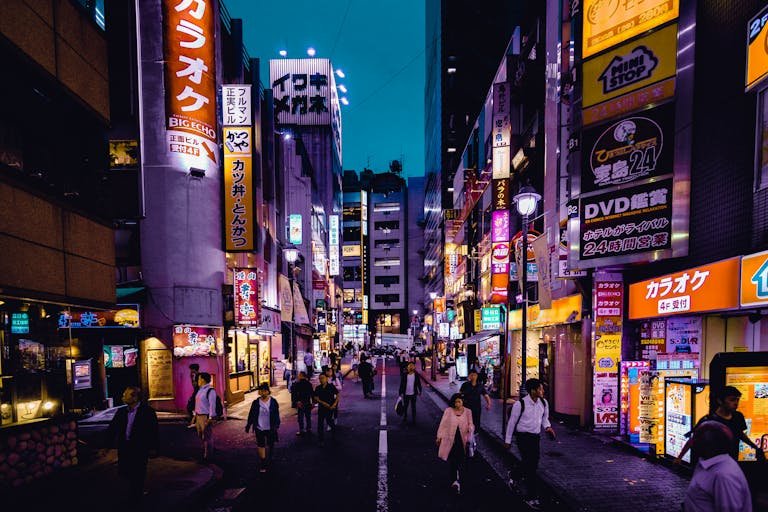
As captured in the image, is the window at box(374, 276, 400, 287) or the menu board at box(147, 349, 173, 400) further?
the window at box(374, 276, 400, 287)

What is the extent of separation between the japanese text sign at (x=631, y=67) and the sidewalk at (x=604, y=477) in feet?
29.4

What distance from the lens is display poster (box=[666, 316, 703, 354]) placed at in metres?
10.5

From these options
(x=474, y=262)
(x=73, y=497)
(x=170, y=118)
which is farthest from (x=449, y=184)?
(x=73, y=497)

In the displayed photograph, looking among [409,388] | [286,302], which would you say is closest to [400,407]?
[409,388]

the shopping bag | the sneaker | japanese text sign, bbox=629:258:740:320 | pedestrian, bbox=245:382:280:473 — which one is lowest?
the shopping bag

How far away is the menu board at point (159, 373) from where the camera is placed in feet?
55.6

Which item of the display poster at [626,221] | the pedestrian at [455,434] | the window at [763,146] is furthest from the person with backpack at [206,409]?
the window at [763,146]

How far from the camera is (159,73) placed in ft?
55.4

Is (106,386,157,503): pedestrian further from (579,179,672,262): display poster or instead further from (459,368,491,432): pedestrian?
(579,179,672,262): display poster

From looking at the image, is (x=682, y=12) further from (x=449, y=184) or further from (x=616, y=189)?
(x=449, y=184)

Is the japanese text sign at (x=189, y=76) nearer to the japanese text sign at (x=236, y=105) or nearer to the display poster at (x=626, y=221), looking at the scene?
the japanese text sign at (x=236, y=105)

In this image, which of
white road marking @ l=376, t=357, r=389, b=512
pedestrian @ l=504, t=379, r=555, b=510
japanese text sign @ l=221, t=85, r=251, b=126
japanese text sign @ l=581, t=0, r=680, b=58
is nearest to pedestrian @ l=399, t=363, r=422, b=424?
white road marking @ l=376, t=357, r=389, b=512

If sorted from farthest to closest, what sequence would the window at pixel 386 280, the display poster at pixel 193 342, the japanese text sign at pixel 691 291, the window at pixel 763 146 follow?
the window at pixel 386 280 → the display poster at pixel 193 342 → the japanese text sign at pixel 691 291 → the window at pixel 763 146

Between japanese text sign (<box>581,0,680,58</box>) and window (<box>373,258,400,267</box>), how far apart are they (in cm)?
A: 8477
